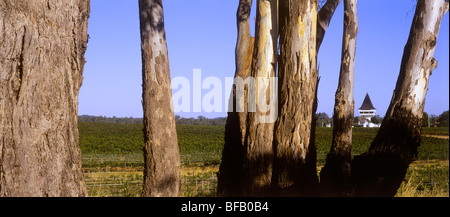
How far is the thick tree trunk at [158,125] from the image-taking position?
5.74 meters

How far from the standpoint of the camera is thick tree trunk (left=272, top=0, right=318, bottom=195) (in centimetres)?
541

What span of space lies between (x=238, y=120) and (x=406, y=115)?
7.41ft

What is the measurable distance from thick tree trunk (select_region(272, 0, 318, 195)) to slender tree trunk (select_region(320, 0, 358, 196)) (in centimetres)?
60

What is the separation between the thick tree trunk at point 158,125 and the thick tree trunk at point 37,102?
2404 mm

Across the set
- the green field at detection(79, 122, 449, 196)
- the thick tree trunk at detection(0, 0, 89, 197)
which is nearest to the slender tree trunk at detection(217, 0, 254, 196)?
the thick tree trunk at detection(0, 0, 89, 197)

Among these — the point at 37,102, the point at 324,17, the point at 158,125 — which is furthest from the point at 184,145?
the point at 37,102

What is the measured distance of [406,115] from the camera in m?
5.63

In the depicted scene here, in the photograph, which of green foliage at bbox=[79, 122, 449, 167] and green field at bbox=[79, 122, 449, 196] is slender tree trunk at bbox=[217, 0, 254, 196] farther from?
green foliage at bbox=[79, 122, 449, 167]

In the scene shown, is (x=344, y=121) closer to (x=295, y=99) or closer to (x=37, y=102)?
(x=295, y=99)

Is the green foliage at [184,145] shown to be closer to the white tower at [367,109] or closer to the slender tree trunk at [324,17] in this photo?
the white tower at [367,109]

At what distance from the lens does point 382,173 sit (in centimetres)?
571

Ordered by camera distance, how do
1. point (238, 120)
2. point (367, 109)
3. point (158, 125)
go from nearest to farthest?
point (158, 125) → point (238, 120) → point (367, 109)
